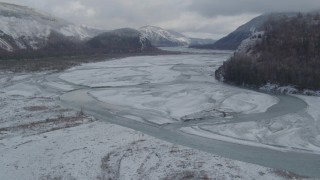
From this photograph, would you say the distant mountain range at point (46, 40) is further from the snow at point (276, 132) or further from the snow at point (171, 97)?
the snow at point (276, 132)

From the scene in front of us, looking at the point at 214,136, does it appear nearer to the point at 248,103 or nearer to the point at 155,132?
the point at 155,132

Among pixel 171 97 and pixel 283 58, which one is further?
pixel 283 58

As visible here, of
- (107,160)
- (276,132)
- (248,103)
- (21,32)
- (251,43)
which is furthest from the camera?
(21,32)

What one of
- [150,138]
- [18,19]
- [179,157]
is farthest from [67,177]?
[18,19]

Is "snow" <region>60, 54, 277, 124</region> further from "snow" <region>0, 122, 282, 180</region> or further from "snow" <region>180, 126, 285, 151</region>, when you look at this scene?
"snow" <region>0, 122, 282, 180</region>

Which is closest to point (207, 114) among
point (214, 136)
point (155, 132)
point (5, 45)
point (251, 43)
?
point (214, 136)

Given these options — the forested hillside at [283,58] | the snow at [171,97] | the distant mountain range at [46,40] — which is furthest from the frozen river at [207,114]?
the distant mountain range at [46,40]
